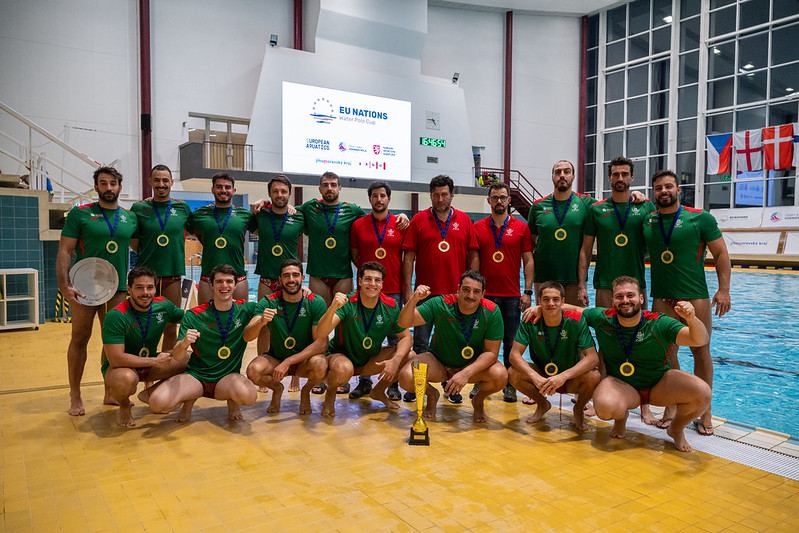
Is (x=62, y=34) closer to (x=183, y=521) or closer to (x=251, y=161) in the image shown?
(x=251, y=161)

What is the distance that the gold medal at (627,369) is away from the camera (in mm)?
3982

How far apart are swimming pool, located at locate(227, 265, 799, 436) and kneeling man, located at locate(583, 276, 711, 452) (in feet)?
5.87

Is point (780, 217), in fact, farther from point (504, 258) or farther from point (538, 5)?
point (504, 258)

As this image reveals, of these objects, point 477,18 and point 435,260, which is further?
point 477,18

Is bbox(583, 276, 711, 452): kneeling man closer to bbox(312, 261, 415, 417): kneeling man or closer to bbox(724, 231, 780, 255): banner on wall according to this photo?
bbox(312, 261, 415, 417): kneeling man

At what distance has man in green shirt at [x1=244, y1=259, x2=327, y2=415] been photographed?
4.34 meters

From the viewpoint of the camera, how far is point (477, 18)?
2309 centimetres

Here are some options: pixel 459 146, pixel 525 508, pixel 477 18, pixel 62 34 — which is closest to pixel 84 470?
pixel 525 508

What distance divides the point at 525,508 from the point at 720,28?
2382 centimetres

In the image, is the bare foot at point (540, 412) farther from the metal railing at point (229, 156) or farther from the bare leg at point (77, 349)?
A: the metal railing at point (229, 156)

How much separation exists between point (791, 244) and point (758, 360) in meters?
13.6

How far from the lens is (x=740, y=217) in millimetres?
20109

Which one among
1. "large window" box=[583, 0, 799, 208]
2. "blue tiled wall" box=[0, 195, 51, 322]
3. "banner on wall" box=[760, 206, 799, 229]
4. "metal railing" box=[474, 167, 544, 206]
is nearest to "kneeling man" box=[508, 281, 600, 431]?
"blue tiled wall" box=[0, 195, 51, 322]

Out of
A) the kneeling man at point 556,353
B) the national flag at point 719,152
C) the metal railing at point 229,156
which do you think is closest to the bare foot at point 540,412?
the kneeling man at point 556,353
